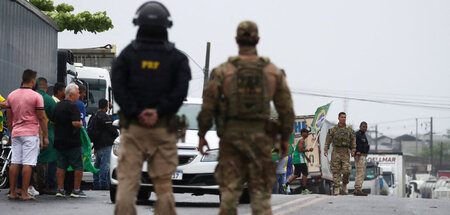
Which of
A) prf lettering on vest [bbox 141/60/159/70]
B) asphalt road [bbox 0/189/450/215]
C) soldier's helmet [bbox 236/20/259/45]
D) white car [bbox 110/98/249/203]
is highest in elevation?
soldier's helmet [bbox 236/20/259/45]

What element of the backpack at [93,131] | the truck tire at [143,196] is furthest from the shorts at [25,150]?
the backpack at [93,131]

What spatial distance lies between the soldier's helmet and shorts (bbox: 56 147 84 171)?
23.1 ft

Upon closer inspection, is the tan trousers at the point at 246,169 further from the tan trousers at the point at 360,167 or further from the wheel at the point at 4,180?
the tan trousers at the point at 360,167

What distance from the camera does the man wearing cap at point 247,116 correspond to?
22.5ft

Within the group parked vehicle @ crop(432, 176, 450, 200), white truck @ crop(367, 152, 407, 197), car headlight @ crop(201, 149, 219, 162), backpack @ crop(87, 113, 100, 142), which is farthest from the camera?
parked vehicle @ crop(432, 176, 450, 200)

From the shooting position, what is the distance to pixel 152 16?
23.0ft

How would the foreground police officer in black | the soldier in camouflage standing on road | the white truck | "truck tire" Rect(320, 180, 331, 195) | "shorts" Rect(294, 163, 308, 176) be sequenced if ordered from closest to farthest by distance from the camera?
the foreground police officer in black < the soldier in camouflage standing on road < "shorts" Rect(294, 163, 308, 176) < "truck tire" Rect(320, 180, 331, 195) < the white truck

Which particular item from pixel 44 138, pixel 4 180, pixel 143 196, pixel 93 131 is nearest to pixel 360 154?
pixel 93 131

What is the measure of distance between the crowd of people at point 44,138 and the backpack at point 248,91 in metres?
6.48

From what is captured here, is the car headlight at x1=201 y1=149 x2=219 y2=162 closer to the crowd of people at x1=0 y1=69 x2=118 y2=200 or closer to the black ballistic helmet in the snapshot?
the crowd of people at x1=0 y1=69 x2=118 y2=200

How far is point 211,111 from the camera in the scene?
7.04 metres

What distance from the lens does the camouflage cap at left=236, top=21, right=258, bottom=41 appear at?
7.04 metres

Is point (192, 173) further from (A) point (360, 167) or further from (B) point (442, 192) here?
(B) point (442, 192)

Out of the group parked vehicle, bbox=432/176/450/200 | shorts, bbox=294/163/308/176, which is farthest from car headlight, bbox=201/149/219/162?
parked vehicle, bbox=432/176/450/200
